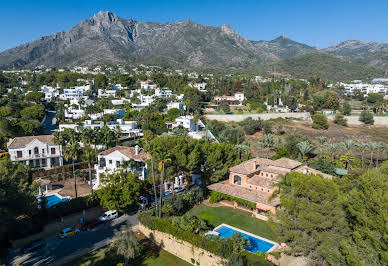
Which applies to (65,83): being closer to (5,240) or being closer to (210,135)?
(210,135)

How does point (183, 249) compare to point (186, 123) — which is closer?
point (183, 249)

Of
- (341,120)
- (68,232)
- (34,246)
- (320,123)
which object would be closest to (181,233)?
(68,232)

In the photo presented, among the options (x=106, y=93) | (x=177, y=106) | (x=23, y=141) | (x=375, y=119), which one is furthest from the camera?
(x=106, y=93)

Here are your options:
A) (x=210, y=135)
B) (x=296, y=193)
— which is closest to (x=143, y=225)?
(x=296, y=193)

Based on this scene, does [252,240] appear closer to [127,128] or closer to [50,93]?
[127,128]

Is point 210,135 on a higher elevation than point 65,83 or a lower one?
lower

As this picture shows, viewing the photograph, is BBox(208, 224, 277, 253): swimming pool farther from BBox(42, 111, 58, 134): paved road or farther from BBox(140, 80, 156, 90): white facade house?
BBox(140, 80, 156, 90): white facade house

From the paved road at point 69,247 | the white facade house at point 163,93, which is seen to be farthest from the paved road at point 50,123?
the paved road at point 69,247

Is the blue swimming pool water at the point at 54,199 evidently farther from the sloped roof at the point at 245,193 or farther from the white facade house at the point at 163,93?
the white facade house at the point at 163,93
